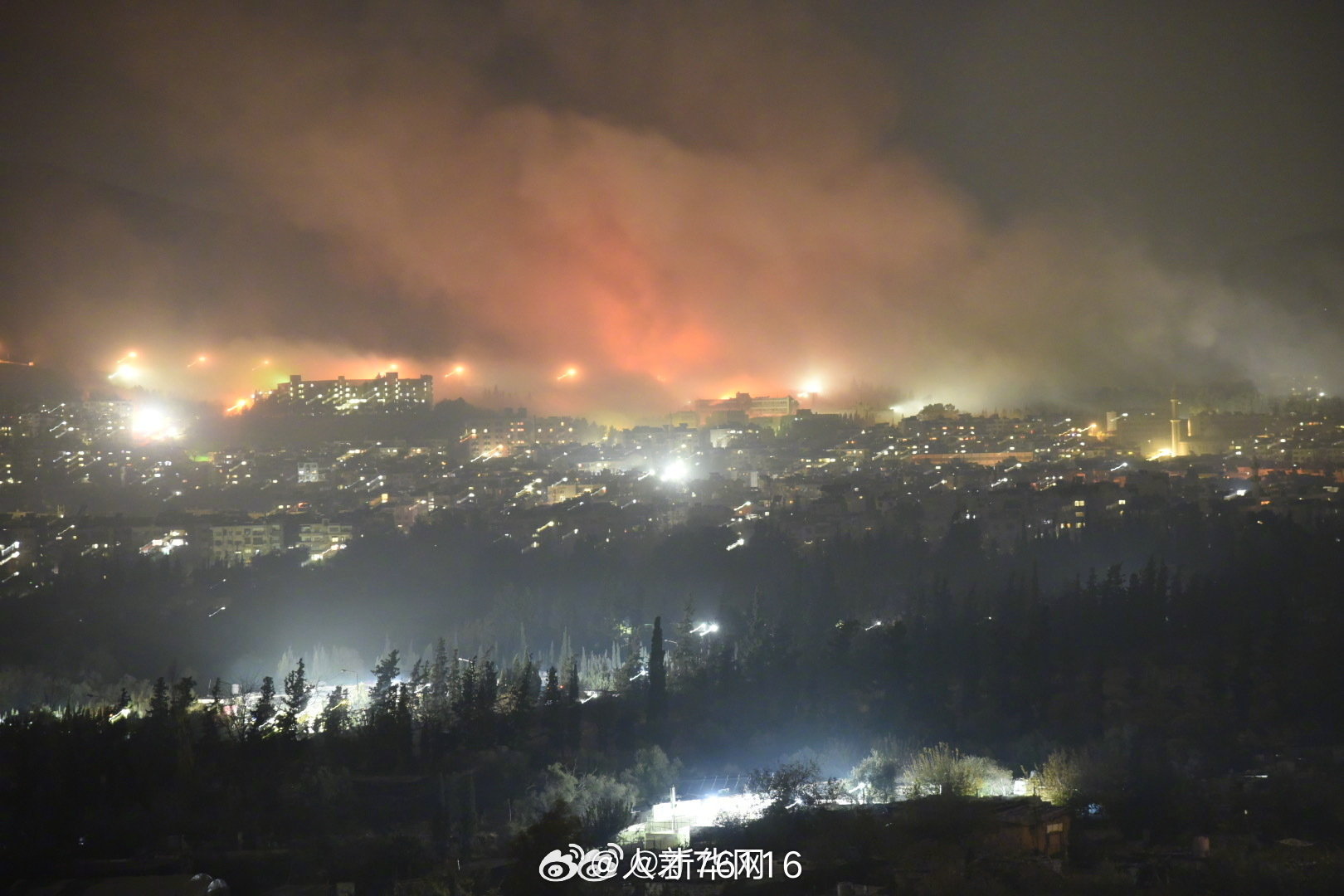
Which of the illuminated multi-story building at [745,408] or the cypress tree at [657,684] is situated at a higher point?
the illuminated multi-story building at [745,408]

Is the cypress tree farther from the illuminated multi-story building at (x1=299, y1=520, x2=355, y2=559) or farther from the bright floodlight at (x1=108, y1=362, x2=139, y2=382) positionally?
the bright floodlight at (x1=108, y1=362, x2=139, y2=382)

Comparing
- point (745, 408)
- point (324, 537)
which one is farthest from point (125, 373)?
point (745, 408)

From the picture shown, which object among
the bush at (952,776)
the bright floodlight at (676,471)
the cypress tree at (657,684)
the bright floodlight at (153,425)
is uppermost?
the bright floodlight at (153,425)

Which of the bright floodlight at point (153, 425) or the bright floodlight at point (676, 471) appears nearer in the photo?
the bright floodlight at point (153, 425)

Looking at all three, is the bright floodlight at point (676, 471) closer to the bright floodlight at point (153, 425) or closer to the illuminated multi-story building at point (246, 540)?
the illuminated multi-story building at point (246, 540)

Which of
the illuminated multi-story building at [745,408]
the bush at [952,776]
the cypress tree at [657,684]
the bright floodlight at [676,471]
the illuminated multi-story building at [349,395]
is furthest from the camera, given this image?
the illuminated multi-story building at [745,408]

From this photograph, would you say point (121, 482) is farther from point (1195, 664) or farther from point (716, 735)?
point (1195, 664)

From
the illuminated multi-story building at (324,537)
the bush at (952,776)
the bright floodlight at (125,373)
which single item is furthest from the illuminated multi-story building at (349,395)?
the bush at (952,776)
